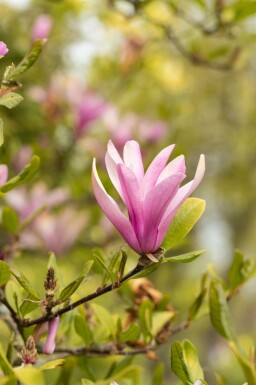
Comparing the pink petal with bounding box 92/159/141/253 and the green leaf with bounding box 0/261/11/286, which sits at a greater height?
the pink petal with bounding box 92/159/141/253

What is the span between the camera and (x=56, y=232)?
1920 millimetres

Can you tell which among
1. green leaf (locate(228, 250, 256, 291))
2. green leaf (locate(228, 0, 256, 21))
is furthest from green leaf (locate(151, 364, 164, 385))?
green leaf (locate(228, 0, 256, 21))

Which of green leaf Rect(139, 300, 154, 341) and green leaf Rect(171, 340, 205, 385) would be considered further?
Answer: green leaf Rect(139, 300, 154, 341)

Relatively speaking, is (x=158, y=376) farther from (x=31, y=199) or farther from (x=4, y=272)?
(x=31, y=199)

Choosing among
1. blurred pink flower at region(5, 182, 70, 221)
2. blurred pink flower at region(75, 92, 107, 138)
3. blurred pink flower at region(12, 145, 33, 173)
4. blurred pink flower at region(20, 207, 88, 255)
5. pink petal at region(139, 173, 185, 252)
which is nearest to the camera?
pink petal at region(139, 173, 185, 252)

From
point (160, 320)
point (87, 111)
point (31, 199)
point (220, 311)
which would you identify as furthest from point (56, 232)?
point (220, 311)

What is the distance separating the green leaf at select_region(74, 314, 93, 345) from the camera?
3.17ft

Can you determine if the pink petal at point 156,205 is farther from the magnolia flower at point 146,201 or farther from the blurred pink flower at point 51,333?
the blurred pink flower at point 51,333

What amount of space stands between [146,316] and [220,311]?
0.50ft

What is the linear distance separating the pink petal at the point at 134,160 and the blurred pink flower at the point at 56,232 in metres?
1.11

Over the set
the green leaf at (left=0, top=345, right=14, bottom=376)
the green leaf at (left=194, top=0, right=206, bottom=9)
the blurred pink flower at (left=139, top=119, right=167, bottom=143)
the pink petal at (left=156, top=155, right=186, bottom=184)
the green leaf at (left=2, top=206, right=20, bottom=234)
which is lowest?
the blurred pink flower at (left=139, top=119, right=167, bottom=143)

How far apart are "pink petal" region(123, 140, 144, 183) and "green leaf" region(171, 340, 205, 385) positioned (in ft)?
0.67

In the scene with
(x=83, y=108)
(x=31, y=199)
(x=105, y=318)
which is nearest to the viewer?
(x=105, y=318)

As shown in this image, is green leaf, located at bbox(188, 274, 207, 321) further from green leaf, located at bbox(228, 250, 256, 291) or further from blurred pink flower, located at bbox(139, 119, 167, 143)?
blurred pink flower, located at bbox(139, 119, 167, 143)
